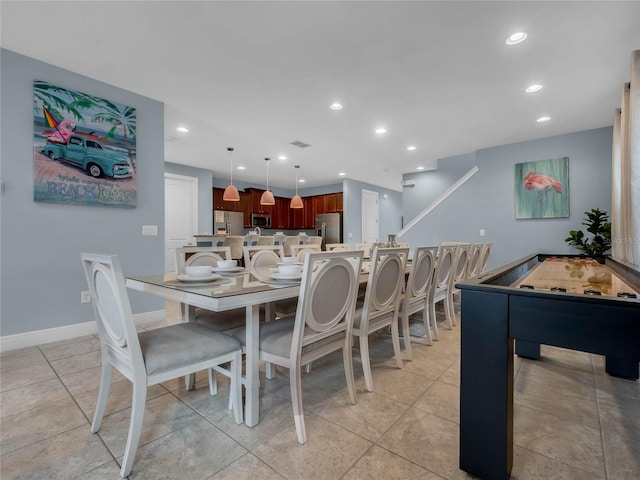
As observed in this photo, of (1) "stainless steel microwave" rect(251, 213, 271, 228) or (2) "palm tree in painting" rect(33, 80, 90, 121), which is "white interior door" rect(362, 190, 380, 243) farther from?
(2) "palm tree in painting" rect(33, 80, 90, 121)

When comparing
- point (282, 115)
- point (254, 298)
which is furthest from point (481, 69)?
point (254, 298)

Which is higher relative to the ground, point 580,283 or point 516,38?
point 516,38

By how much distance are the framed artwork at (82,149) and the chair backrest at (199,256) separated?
1.48m

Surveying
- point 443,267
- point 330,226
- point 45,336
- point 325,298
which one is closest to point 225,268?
point 325,298

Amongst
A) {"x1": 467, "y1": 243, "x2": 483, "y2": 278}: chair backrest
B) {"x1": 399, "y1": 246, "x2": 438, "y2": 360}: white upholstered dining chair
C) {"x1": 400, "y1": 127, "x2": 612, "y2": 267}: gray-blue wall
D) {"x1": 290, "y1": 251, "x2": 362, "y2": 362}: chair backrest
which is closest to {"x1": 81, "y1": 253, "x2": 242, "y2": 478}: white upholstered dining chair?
{"x1": 290, "y1": 251, "x2": 362, "y2": 362}: chair backrest

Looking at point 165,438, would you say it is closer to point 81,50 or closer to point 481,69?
point 81,50

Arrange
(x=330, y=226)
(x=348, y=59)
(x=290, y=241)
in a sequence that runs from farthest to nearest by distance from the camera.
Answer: (x=330, y=226)
(x=290, y=241)
(x=348, y=59)

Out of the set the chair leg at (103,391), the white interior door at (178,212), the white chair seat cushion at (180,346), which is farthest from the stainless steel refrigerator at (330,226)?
the chair leg at (103,391)

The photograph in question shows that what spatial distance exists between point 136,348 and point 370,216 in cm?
847

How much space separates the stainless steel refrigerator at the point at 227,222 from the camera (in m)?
7.56

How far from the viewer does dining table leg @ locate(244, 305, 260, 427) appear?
4.79 ft

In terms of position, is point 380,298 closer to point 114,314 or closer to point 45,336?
point 114,314

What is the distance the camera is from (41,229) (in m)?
2.71

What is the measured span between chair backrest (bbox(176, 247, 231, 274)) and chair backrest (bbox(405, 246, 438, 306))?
4.77ft
